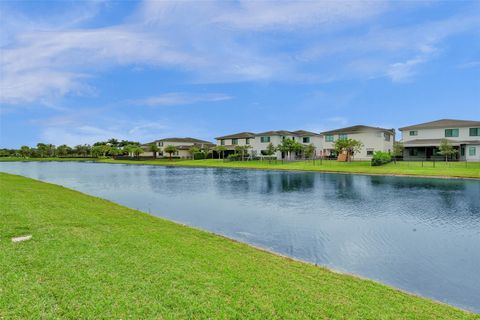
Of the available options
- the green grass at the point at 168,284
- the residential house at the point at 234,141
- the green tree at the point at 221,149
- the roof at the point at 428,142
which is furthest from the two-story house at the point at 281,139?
A: the green grass at the point at 168,284

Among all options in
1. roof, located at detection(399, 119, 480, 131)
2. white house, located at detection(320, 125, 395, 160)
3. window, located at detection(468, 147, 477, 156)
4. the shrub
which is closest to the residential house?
white house, located at detection(320, 125, 395, 160)

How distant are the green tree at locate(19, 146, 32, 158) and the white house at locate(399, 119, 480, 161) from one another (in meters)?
117

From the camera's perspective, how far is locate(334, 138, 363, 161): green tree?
4875 centimetres

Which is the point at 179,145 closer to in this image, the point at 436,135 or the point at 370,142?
the point at 370,142

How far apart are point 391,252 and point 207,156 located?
6821cm

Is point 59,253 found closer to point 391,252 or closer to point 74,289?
point 74,289

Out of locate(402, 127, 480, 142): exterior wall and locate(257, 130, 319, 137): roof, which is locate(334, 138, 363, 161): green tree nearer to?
locate(402, 127, 480, 142): exterior wall

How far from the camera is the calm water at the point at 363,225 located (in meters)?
8.24

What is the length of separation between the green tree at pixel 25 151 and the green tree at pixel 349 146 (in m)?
107

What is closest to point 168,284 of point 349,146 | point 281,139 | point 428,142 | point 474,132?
point 349,146

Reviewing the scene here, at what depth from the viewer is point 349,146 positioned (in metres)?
49.3

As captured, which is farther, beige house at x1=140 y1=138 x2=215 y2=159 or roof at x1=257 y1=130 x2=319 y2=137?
beige house at x1=140 y1=138 x2=215 y2=159

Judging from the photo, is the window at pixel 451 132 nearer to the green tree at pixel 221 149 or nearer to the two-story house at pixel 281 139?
the two-story house at pixel 281 139

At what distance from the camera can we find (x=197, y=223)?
44.9 ft
